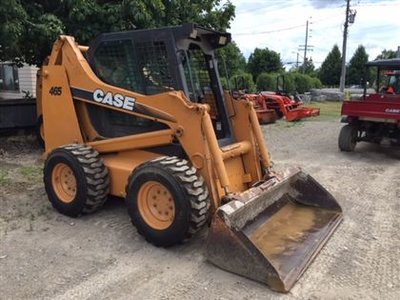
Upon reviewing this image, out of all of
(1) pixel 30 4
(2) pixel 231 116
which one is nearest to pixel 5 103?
(1) pixel 30 4

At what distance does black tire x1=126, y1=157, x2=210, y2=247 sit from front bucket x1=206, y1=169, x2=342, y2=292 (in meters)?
0.28

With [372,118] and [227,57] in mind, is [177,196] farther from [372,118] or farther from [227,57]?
[227,57]

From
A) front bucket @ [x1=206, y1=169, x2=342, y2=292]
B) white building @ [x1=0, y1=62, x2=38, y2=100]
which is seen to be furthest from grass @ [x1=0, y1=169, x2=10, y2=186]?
white building @ [x1=0, y1=62, x2=38, y2=100]

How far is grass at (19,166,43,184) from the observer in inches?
275

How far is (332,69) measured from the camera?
5728 centimetres

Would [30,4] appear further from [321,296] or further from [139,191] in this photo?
[321,296]

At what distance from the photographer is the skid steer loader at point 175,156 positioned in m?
4.24

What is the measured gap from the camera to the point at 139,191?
15.0 ft

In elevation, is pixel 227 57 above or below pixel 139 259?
above

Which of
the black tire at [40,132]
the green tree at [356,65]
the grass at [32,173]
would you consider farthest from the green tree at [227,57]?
the green tree at [356,65]

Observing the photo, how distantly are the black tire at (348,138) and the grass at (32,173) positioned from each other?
Result: 6.39m

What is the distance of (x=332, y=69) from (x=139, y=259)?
56.8 meters

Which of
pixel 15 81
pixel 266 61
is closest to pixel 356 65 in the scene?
pixel 266 61

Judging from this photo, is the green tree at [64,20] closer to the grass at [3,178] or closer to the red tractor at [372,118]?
the grass at [3,178]
